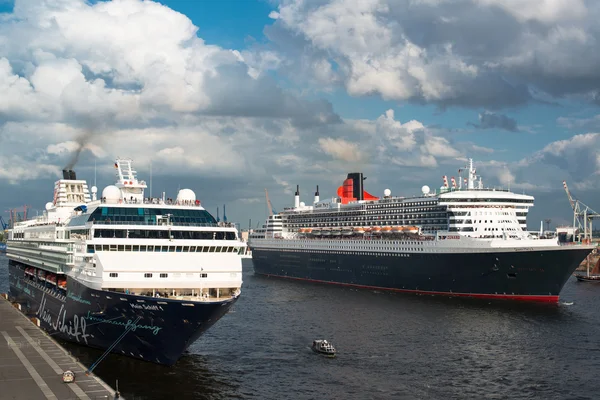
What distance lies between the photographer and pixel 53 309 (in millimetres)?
47500

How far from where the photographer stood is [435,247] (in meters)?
77.3

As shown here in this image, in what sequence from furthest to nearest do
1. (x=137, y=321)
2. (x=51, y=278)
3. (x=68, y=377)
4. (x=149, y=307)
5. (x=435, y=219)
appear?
(x=435, y=219) < (x=51, y=278) < (x=137, y=321) < (x=149, y=307) < (x=68, y=377)

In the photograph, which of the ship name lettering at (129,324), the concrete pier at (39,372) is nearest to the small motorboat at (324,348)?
the ship name lettering at (129,324)

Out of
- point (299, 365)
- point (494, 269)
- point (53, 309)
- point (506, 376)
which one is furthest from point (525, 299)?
point (53, 309)

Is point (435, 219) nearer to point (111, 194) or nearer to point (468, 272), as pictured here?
point (468, 272)

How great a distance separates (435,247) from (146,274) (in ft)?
162

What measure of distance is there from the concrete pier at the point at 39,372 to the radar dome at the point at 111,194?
11.2 meters

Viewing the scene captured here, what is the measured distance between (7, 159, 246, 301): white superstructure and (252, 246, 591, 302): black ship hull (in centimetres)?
4058

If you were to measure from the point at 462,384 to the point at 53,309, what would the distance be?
105 feet

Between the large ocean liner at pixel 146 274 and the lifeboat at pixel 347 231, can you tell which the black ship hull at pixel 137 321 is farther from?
the lifeboat at pixel 347 231

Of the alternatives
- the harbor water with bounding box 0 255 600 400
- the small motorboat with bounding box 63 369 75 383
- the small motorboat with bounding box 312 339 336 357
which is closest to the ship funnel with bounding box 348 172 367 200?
the harbor water with bounding box 0 255 600 400

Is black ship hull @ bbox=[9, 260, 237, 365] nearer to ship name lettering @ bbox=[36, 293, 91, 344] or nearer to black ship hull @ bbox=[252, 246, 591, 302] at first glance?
ship name lettering @ bbox=[36, 293, 91, 344]

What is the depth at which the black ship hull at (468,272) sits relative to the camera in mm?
68312

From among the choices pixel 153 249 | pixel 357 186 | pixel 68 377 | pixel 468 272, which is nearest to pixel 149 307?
pixel 153 249
